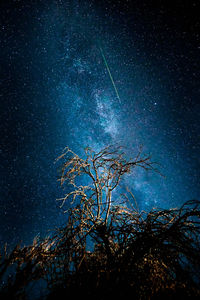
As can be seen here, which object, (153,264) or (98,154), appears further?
(98,154)

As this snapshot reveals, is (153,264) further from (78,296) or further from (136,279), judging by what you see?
(78,296)

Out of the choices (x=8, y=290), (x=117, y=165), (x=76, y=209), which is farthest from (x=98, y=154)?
(x=8, y=290)

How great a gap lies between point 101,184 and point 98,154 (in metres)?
1.12

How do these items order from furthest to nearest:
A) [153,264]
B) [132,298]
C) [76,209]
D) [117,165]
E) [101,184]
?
[101,184], [117,165], [76,209], [153,264], [132,298]

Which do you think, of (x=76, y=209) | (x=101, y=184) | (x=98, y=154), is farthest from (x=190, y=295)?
(x=98, y=154)

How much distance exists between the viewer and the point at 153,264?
280 cm

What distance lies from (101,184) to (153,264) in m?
2.29

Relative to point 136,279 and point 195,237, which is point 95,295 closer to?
point 136,279

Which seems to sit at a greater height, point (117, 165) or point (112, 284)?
point (117, 165)

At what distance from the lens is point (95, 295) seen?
217 centimetres

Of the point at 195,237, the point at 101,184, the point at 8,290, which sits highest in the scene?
Answer: the point at 101,184

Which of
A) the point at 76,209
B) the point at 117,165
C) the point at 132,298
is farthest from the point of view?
the point at 117,165

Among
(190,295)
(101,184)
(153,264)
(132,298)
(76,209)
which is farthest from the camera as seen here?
(101,184)

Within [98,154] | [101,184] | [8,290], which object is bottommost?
[8,290]
